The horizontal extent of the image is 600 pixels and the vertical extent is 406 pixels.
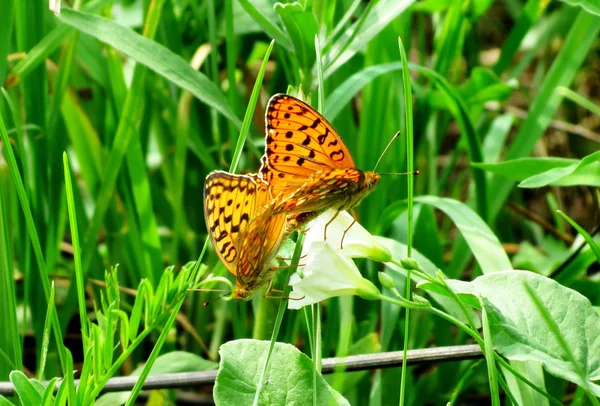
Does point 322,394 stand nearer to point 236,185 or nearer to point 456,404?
point 236,185

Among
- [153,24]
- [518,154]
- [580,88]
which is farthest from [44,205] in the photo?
[580,88]

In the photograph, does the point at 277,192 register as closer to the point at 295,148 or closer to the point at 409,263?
the point at 295,148

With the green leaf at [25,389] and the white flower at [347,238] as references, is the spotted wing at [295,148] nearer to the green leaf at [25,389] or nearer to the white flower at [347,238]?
the white flower at [347,238]

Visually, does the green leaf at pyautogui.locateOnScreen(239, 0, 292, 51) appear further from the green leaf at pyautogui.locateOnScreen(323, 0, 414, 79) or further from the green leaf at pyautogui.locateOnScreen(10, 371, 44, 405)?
the green leaf at pyautogui.locateOnScreen(10, 371, 44, 405)

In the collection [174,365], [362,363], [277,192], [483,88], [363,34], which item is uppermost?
[363,34]

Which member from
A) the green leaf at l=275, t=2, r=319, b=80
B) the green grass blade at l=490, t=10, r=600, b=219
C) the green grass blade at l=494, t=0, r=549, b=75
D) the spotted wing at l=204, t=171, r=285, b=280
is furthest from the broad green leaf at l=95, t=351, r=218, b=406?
the green grass blade at l=494, t=0, r=549, b=75

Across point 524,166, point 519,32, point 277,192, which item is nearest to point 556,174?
point 524,166
